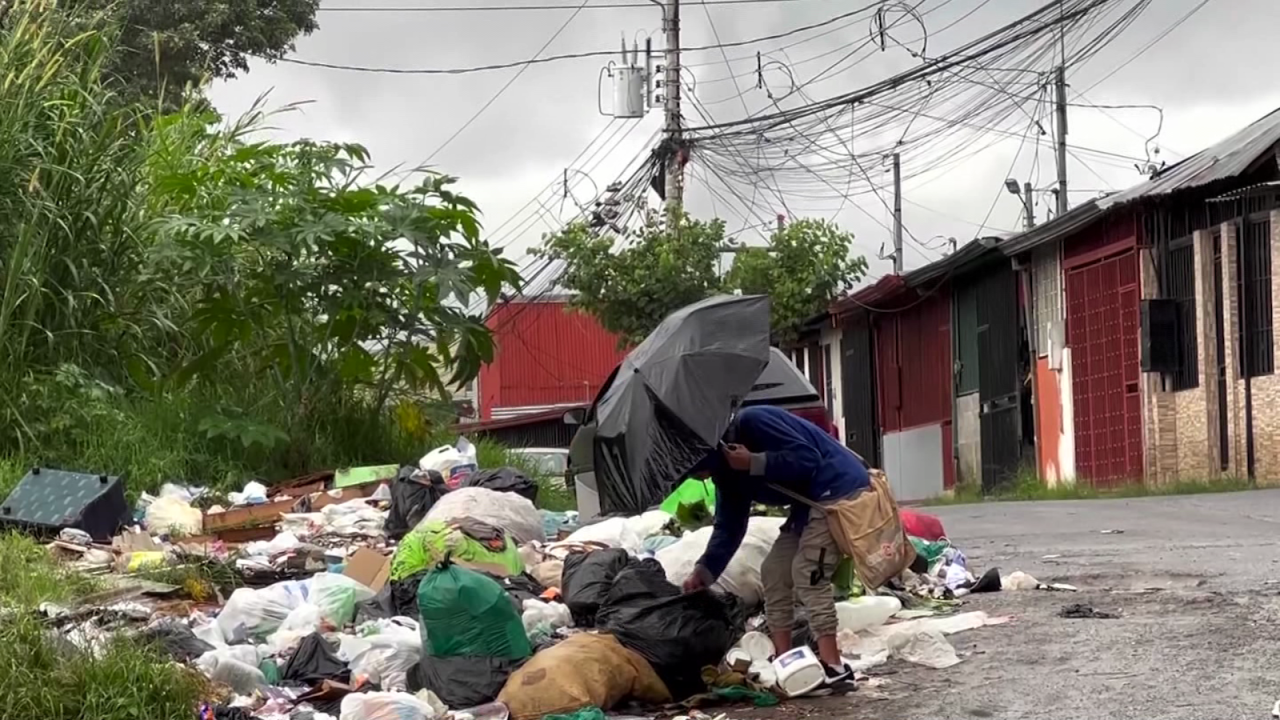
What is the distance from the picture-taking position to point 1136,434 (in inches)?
763

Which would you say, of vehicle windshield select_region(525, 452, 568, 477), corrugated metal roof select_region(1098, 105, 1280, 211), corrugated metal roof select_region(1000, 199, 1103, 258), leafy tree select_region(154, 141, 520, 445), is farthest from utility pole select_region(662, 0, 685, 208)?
leafy tree select_region(154, 141, 520, 445)

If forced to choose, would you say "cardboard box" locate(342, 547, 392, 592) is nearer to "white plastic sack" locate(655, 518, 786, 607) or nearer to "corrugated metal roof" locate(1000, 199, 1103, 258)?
"white plastic sack" locate(655, 518, 786, 607)

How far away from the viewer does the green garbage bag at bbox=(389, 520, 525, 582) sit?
8.22m

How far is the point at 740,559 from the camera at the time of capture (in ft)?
25.6

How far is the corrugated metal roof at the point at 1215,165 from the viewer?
52.5 ft

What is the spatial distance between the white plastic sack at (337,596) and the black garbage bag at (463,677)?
4.22 feet

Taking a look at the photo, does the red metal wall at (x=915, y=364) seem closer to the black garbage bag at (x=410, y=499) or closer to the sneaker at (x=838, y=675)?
the black garbage bag at (x=410, y=499)

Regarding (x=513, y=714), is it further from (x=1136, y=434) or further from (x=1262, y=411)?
(x=1136, y=434)

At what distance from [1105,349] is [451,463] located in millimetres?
11201

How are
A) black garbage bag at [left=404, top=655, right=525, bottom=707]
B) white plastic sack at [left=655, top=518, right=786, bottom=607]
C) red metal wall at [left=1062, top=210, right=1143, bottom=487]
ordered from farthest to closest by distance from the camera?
red metal wall at [left=1062, top=210, right=1143, bottom=487]
white plastic sack at [left=655, top=518, right=786, bottom=607]
black garbage bag at [left=404, top=655, right=525, bottom=707]

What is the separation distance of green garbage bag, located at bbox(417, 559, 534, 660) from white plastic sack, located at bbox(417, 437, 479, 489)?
476 cm

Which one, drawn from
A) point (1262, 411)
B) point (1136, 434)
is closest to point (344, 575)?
point (1262, 411)

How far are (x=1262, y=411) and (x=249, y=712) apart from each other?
514 inches

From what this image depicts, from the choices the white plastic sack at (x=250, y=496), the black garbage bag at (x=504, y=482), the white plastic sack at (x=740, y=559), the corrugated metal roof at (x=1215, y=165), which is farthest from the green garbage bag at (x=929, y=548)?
the corrugated metal roof at (x=1215, y=165)
